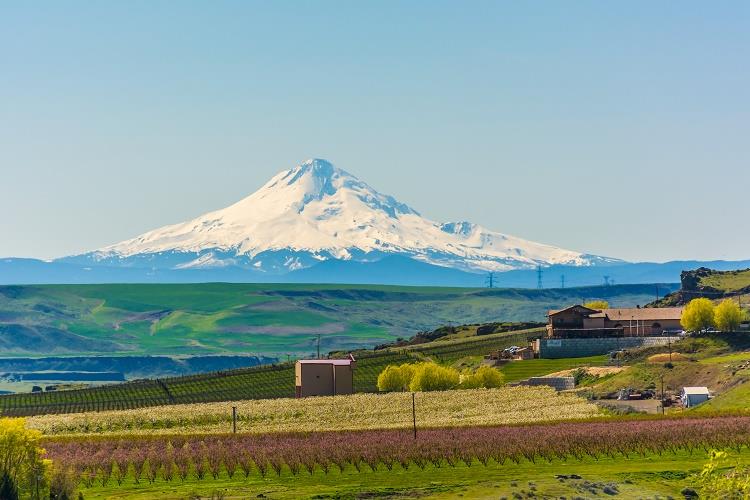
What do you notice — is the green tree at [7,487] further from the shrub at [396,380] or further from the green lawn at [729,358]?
the green lawn at [729,358]

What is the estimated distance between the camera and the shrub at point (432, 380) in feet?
556

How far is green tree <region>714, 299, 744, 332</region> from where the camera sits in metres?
197

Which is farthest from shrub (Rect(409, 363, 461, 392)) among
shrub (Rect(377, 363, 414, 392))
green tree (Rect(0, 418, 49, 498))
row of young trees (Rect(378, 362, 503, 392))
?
green tree (Rect(0, 418, 49, 498))

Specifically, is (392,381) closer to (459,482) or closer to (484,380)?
(484,380)

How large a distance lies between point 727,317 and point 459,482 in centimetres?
12514

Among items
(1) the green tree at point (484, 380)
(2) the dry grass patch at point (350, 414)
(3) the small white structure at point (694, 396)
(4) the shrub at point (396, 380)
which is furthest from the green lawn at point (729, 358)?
(4) the shrub at point (396, 380)

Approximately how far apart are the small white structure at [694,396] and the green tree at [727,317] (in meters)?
64.4

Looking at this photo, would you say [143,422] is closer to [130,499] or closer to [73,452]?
[73,452]

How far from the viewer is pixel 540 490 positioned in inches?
3091

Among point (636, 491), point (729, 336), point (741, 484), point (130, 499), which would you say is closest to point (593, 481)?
point (636, 491)

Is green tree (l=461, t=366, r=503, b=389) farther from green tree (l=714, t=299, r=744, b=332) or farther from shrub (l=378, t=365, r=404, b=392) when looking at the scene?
green tree (l=714, t=299, r=744, b=332)

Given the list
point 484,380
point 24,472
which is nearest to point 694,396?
point 484,380

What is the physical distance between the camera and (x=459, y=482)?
82250 millimetres

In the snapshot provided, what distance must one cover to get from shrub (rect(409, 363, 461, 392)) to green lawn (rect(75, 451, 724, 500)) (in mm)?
79413
